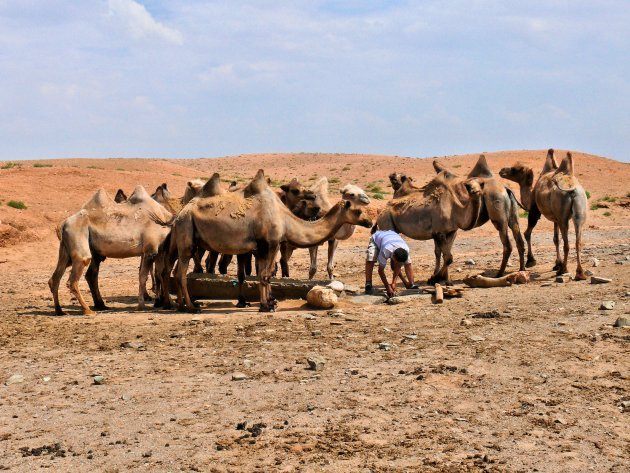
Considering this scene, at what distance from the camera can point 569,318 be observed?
10953 mm

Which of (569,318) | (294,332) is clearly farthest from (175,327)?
(569,318)

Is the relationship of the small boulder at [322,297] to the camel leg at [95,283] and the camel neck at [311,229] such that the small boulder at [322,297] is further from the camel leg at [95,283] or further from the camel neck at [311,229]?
the camel leg at [95,283]

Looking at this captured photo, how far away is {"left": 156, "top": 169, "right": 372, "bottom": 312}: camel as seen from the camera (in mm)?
13281

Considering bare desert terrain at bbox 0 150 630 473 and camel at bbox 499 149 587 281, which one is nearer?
bare desert terrain at bbox 0 150 630 473

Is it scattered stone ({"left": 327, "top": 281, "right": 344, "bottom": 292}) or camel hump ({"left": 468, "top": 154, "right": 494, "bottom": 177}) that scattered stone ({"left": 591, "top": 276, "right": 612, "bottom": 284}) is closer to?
camel hump ({"left": 468, "top": 154, "right": 494, "bottom": 177})

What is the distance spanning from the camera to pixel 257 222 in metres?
13.3

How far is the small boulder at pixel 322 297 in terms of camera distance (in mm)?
12867

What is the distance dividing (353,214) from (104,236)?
4105mm

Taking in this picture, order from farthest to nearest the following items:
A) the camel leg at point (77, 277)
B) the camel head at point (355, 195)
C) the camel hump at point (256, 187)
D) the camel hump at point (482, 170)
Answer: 1. the camel head at point (355, 195)
2. the camel hump at point (482, 170)
3. the camel hump at point (256, 187)
4. the camel leg at point (77, 277)

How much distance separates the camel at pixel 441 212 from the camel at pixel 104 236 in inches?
172

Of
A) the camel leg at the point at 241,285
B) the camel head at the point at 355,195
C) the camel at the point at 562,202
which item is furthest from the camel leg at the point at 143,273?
the camel at the point at 562,202

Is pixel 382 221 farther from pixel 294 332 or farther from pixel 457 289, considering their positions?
pixel 294 332

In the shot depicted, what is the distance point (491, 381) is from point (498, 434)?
146 cm

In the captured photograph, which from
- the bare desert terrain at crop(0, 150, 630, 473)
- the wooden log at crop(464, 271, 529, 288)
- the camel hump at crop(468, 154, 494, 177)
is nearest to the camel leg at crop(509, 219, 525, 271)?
the bare desert terrain at crop(0, 150, 630, 473)
